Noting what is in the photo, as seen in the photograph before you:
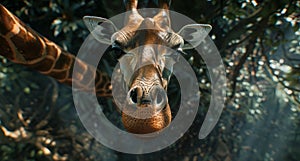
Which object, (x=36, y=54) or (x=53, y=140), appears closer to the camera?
(x=36, y=54)

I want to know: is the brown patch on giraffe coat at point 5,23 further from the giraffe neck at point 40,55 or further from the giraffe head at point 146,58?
the giraffe head at point 146,58

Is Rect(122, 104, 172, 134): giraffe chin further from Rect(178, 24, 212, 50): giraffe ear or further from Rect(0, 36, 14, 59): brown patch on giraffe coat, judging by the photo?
Rect(0, 36, 14, 59): brown patch on giraffe coat

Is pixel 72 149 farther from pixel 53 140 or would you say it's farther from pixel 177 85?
pixel 177 85

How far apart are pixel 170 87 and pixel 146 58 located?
8.38 feet

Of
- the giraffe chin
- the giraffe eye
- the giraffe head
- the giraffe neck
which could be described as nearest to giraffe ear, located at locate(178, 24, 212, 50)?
the giraffe head

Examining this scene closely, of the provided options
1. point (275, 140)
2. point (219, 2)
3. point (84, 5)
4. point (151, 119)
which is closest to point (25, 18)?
point (84, 5)

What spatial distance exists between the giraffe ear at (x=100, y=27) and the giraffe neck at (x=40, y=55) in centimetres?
45

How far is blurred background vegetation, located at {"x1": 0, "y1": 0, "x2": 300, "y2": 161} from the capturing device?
421 cm

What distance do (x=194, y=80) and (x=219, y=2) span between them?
108 centimetres

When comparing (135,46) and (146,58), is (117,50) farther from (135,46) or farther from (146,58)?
(146,58)

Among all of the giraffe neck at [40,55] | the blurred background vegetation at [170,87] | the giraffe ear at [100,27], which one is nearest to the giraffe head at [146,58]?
the giraffe ear at [100,27]

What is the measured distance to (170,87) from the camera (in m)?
4.69

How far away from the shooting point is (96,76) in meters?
3.73

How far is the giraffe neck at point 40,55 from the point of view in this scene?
2436 millimetres
